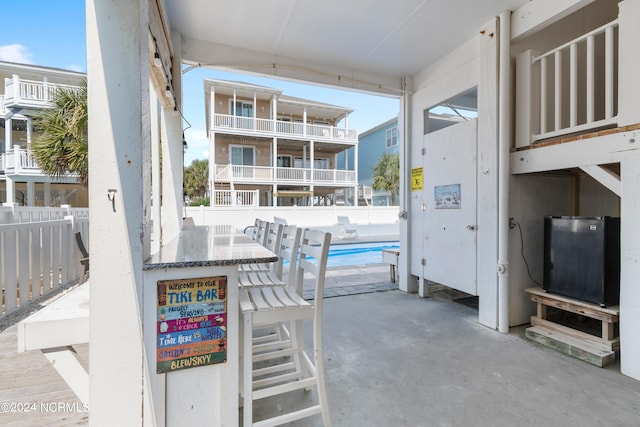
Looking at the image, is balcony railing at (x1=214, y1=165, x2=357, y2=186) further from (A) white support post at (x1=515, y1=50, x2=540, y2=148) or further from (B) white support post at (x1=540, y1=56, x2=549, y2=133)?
(B) white support post at (x1=540, y1=56, x2=549, y2=133)

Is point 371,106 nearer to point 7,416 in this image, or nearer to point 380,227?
point 380,227

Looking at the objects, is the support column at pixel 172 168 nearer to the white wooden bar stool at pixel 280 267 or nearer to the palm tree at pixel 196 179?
the white wooden bar stool at pixel 280 267

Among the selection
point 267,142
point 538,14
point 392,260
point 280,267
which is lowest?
point 392,260

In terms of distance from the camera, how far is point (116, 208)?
1.25 metres

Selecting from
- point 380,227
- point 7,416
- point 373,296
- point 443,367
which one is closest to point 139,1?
point 7,416

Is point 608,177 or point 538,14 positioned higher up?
point 538,14

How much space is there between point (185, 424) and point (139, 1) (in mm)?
1818

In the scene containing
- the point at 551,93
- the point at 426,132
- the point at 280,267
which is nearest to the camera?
the point at 280,267

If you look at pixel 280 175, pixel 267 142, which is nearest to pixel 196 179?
pixel 267 142

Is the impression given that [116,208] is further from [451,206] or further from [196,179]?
[196,179]

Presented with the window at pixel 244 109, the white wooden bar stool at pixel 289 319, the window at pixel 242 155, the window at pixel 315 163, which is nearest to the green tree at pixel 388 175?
the window at pixel 315 163

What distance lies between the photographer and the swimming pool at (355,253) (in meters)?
8.07

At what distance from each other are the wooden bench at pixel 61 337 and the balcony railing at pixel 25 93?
1221 cm

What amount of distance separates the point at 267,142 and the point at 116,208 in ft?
45.3
